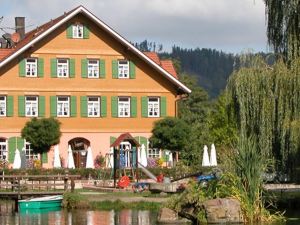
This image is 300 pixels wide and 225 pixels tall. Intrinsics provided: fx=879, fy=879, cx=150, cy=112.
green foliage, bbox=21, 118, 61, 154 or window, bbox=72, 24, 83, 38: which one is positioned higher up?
window, bbox=72, 24, 83, 38

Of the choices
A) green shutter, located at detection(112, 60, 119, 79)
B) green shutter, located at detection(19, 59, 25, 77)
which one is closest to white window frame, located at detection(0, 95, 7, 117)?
green shutter, located at detection(19, 59, 25, 77)

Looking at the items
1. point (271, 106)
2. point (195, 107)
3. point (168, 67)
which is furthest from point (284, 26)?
point (195, 107)

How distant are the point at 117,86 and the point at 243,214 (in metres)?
33.7

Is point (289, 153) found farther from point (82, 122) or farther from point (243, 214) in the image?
point (82, 122)

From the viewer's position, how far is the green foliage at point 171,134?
52750mm

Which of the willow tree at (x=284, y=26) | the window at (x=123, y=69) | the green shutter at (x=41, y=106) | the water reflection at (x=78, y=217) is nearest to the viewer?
the water reflection at (x=78, y=217)

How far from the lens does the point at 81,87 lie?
56.7 m

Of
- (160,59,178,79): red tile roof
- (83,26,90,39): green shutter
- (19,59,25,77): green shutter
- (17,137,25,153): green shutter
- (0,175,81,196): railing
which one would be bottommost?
(0,175,81,196): railing

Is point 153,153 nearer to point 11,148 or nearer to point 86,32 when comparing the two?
point 86,32

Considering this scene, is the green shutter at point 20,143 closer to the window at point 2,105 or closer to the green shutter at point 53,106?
the window at point 2,105

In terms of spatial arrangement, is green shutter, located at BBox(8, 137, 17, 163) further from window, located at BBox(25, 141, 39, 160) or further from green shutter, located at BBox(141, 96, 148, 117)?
green shutter, located at BBox(141, 96, 148, 117)

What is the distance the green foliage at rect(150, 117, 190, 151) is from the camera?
173ft

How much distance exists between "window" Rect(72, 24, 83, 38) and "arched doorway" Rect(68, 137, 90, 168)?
6.67 m

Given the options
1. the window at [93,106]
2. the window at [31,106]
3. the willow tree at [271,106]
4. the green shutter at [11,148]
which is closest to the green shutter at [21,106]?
the window at [31,106]
